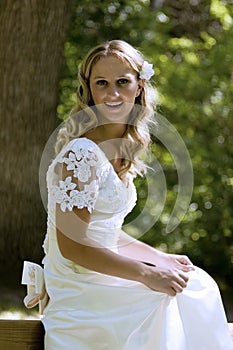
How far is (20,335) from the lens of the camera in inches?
108

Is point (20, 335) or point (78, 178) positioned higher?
point (78, 178)

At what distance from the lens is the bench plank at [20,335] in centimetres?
272

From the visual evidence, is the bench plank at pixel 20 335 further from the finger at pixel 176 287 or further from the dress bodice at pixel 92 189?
the finger at pixel 176 287

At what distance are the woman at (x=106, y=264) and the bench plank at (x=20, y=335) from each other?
5cm

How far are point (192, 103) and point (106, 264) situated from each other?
15.7 ft

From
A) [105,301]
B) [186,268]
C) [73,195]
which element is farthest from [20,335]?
[186,268]

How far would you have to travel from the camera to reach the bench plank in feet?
8.91

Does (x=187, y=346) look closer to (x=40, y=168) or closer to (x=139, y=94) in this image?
(x=139, y=94)

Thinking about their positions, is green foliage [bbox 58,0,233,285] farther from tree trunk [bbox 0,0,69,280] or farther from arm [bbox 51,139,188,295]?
arm [bbox 51,139,188,295]

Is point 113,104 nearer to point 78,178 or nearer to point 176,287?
point 78,178

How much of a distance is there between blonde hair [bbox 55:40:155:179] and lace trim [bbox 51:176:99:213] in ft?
0.76

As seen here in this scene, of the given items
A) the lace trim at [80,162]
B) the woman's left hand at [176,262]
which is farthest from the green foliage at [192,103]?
the lace trim at [80,162]

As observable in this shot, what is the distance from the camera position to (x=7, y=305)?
18.9 feet

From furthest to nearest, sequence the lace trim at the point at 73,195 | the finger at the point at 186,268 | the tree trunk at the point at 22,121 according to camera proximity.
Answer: the tree trunk at the point at 22,121 < the finger at the point at 186,268 < the lace trim at the point at 73,195
